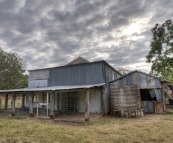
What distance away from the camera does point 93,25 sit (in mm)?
12500

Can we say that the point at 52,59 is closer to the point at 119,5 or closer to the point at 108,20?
the point at 108,20

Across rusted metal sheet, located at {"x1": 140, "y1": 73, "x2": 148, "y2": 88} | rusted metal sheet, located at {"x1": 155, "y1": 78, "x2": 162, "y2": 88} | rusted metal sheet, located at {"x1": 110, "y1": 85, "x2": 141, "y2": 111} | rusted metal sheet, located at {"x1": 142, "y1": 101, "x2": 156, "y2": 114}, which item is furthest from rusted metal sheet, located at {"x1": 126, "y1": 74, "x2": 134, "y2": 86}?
rusted metal sheet, located at {"x1": 142, "y1": 101, "x2": 156, "y2": 114}

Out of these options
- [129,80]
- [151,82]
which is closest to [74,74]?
[129,80]

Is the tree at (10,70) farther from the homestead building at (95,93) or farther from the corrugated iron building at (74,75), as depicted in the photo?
the homestead building at (95,93)

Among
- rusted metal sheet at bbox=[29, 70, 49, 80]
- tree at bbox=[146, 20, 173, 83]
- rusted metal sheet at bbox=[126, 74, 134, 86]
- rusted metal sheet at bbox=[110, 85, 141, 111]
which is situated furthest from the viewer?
tree at bbox=[146, 20, 173, 83]

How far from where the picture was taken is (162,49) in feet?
63.8

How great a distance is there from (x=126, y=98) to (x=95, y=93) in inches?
119

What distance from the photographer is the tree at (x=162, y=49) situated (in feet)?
61.9

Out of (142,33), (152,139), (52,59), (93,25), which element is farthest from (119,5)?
(52,59)

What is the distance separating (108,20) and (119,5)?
1935 mm

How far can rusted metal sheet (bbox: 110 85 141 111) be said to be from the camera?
1116 cm

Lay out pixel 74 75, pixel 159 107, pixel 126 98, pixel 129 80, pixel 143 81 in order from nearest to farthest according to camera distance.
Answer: pixel 126 98 → pixel 159 107 → pixel 143 81 → pixel 129 80 → pixel 74 75

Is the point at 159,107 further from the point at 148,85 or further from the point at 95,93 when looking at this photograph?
the point at 95,93

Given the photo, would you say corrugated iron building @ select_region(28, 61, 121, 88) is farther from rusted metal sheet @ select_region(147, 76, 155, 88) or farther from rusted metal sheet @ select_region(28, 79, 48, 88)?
rusted metal sheet @ select_region(147, 76, 155, 88)
